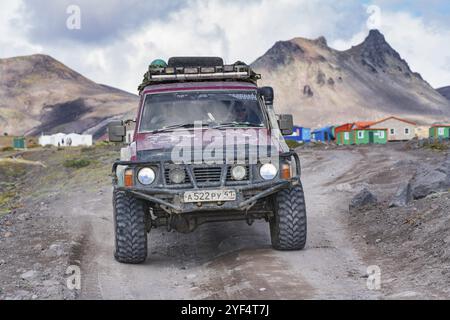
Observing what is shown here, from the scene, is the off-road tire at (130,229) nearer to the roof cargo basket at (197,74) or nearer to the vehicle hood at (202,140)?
the vehicle hood at (202,140)

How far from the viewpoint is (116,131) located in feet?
30.6

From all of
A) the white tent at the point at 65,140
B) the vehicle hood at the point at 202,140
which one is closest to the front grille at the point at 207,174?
the vehicle hood at the point at 202,140

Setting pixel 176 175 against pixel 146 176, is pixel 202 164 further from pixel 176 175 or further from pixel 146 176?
pixel 146 176

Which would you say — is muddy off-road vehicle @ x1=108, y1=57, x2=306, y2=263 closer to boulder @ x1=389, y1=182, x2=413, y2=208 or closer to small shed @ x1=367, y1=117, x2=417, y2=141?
boulder @ x1=389, y1=182, x2=413, y2=208

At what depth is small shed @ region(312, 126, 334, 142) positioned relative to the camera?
80.7 metres

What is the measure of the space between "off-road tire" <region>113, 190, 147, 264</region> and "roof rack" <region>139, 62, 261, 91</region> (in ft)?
6.94

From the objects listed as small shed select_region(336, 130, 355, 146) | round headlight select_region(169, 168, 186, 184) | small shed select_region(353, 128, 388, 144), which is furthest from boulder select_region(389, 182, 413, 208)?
small shed select_region(336, 130, 355, 146)

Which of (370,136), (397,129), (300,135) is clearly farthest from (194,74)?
(300,135)

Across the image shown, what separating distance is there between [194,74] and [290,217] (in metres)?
2.75

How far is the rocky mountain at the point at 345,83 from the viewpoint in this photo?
14812 centimetres
